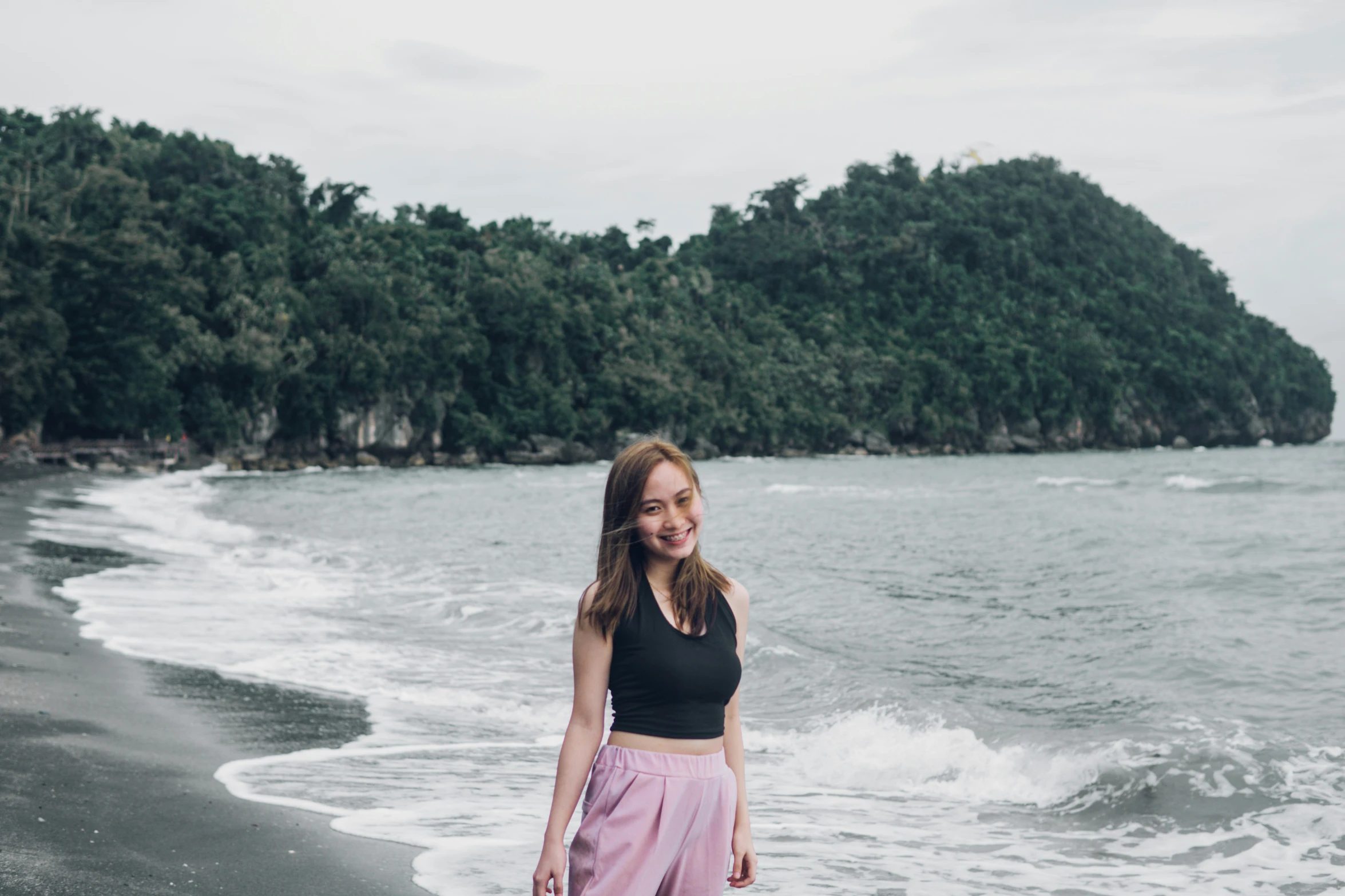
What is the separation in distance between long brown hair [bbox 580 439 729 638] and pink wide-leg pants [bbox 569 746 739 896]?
0.85ft

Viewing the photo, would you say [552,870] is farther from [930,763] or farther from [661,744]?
[930,763]

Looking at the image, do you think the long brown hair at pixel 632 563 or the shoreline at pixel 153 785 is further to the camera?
the shoreline at pixel 153 785

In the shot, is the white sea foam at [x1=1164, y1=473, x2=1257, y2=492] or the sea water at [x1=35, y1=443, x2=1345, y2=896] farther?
the white sea foam at [x1=1164, y1=473, x2=1257, y2=492]

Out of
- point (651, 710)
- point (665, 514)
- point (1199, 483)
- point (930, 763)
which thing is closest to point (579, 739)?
point (651, 710)

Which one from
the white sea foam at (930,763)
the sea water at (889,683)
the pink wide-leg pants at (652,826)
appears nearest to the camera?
the pink wide-leg pants at (652,826)

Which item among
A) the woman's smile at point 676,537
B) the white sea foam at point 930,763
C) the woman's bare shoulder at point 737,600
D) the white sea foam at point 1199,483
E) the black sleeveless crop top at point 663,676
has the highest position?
the woman's smile at point 676,537

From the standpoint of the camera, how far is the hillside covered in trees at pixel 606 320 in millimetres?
52969

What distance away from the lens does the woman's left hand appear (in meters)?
2.30

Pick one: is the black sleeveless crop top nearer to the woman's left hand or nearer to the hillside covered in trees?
the woman's left hand

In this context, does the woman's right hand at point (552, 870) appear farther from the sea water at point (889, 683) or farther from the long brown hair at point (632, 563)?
the sea water at point (889, 683)

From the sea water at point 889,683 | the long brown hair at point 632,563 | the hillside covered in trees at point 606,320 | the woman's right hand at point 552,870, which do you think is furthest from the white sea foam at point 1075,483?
the woman's right hand at point 552,870

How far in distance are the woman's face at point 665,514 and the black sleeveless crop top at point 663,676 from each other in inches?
3.3

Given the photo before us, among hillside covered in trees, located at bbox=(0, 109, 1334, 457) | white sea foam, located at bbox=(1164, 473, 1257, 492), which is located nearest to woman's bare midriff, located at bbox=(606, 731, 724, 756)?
white sea foam, located at bbox=(1164, 473, 1257, 492)

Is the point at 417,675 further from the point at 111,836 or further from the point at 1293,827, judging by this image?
the point at 1293,827
